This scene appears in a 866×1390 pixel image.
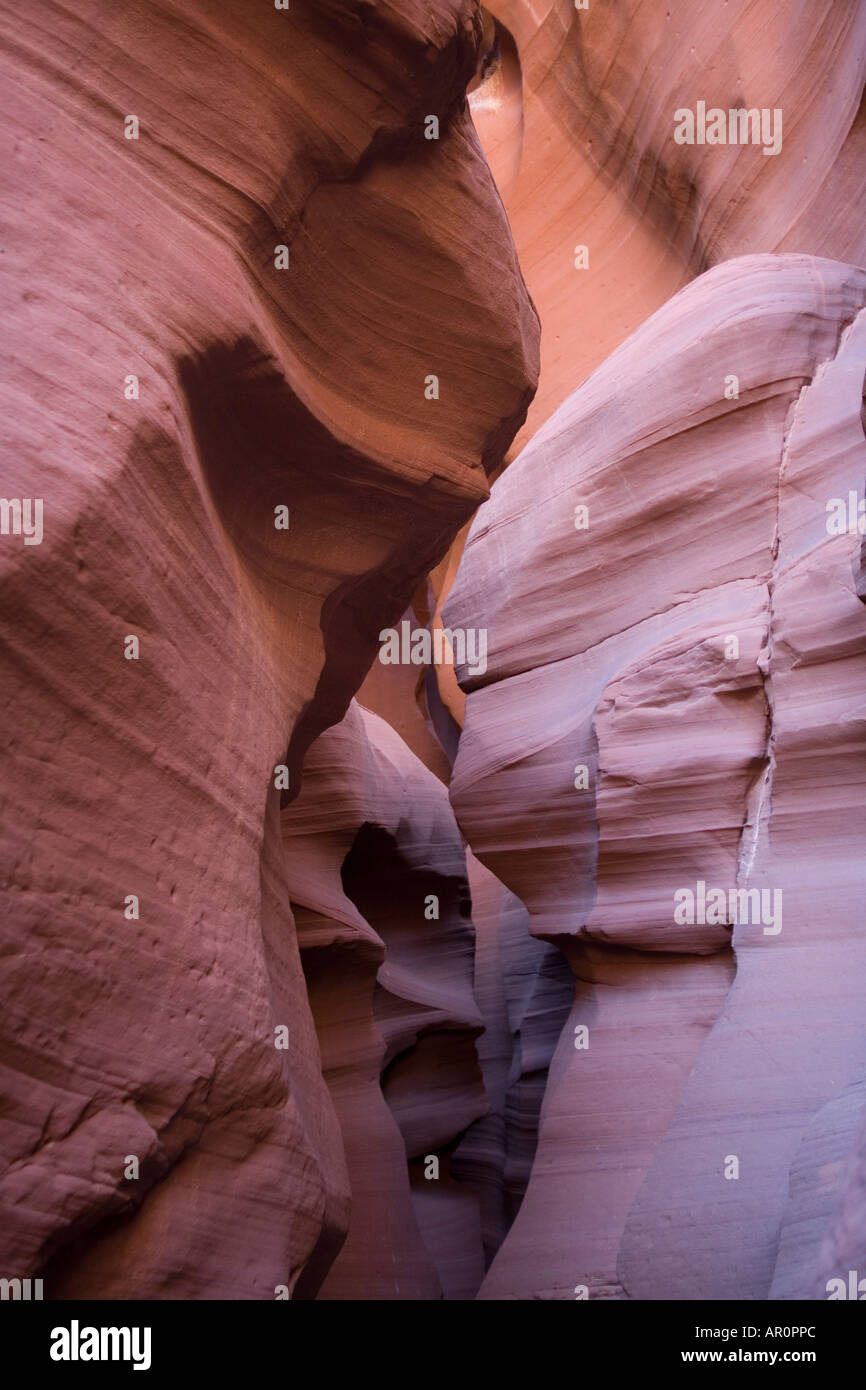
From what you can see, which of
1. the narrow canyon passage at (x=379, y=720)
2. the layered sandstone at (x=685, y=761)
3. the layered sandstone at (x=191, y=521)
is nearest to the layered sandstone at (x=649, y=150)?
the narrow canyon passage at (x=379, y=720)

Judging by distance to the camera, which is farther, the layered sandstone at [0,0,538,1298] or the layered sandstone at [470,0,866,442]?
the layered sandstone at [470,0,866,442]

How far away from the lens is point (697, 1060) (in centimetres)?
627

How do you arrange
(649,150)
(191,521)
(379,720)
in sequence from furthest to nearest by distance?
(649,150) < (379,720) < (191,521)

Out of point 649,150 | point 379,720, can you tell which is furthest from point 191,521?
point 649,150

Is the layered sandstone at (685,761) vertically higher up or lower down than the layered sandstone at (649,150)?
lower down

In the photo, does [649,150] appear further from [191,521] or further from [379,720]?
[191,521]

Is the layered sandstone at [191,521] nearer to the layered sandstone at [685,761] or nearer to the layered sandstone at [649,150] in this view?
the layered sandstone at [685,761]

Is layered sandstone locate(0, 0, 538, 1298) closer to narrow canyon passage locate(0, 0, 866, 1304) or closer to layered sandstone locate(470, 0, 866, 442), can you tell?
narrow canyon passage locate(0, 0, 866, 1304)

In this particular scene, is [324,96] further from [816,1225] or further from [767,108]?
[767,108]

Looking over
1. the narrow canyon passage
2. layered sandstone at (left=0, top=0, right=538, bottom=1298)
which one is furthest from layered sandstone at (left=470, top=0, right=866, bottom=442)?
layered sandstone at (left=0, top=0, right=538, bottom=1298)

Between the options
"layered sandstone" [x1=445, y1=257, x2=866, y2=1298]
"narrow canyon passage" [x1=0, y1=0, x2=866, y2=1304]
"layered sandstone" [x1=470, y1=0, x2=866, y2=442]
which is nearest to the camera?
"narrow canyon passage" [x1=0, y1=0, x2=866, y2=1304]

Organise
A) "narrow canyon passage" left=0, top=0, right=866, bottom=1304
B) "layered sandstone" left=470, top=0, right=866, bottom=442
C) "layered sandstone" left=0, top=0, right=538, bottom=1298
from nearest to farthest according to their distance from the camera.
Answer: "layered sandstone" left=0, top=0, right=538, bottom=1298
"narrow canyon passage" left=0, top=0, right=866, bottom=1304
"layered sandstone" left=470, top=0, right=866, bottom=442

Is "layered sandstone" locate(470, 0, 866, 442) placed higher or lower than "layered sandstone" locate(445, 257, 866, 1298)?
higher

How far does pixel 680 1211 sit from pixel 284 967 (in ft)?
7.47
